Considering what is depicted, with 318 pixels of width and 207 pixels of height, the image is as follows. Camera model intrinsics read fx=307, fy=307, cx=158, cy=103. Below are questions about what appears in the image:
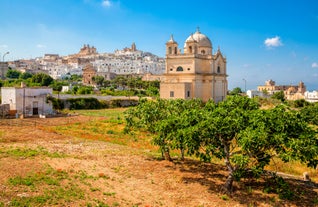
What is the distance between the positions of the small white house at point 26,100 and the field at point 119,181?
16315 mm

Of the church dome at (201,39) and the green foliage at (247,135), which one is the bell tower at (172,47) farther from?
the green foliage at (247,135)

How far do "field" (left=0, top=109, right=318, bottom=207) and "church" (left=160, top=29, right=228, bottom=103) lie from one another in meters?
27.5

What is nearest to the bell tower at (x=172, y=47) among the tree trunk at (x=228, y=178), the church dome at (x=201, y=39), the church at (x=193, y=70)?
the church at (x=193, y=70)

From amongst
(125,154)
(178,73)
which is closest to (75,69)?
(178,73)

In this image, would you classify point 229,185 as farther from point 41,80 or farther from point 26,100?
point 41,80

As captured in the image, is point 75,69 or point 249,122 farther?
point 75,69

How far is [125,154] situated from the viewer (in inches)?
652

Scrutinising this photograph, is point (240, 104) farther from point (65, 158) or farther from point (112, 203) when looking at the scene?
point (65, 158)

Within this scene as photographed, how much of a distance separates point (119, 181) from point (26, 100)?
25.6 metres

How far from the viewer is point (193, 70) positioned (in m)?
45.0

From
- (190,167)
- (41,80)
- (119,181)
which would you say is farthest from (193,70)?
(41,80)

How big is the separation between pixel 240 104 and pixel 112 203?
6696mm

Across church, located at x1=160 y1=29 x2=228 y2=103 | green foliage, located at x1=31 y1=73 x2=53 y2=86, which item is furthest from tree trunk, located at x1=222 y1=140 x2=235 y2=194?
green foliage, located at x1=31 y1=73 x2=53 y2=86

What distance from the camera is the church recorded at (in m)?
45.0
